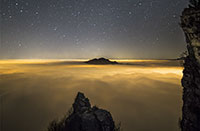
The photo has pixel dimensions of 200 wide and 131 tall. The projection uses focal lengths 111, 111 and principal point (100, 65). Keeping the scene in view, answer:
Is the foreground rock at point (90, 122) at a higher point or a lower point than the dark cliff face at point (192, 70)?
lower

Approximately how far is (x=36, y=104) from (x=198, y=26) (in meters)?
8.53

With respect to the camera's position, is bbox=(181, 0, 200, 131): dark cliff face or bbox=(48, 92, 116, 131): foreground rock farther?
bbox=(48, 92, 116, 131): foreground rock

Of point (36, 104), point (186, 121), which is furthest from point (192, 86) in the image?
point (36, 104)

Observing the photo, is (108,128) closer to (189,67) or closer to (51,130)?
(51,130)

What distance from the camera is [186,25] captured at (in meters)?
3.88

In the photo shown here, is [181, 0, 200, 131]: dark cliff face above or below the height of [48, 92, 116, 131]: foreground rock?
above

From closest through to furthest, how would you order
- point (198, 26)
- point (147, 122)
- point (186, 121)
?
point (198, 26) → point (186, 121) → point (147, 122)

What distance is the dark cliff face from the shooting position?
363cm

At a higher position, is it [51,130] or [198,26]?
[198,26]

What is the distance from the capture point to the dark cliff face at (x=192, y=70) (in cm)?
363

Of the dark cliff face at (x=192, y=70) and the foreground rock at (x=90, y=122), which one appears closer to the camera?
the dark cliff face at (x=192, y=70)

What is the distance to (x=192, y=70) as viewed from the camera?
4344 mm

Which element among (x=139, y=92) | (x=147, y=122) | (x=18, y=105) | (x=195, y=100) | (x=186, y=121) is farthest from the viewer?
(x=139, y=92)

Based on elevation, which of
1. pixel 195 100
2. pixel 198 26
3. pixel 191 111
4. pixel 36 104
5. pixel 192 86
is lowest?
pixel 36 104
